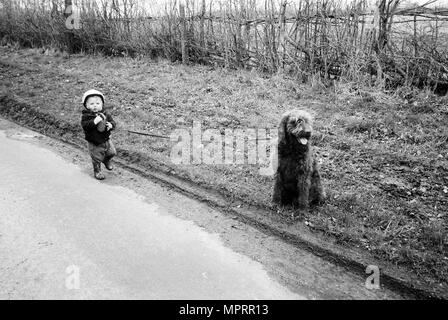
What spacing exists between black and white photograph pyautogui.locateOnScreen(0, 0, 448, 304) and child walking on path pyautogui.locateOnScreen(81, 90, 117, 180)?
25 millimetres

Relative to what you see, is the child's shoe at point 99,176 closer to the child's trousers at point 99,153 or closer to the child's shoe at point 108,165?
the child's trousers at point 99,153

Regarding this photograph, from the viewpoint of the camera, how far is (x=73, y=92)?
968 cm

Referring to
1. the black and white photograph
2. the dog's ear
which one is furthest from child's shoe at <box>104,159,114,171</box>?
the dog's ear

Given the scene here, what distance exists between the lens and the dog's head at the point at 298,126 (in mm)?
4047

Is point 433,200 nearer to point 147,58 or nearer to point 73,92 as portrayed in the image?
point 73,92

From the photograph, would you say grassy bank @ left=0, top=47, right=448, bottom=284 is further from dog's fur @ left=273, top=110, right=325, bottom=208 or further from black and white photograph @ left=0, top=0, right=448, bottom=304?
dog's fur @ left=273, top=110, right=325, bottom=208

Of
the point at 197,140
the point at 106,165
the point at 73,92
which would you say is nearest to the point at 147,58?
the point at 73,92

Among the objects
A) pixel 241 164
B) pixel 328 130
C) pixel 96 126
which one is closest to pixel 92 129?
pixel 96 126

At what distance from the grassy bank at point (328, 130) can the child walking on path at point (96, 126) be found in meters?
0.91

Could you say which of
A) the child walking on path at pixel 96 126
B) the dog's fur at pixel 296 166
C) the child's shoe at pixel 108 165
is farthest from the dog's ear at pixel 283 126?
the child's shoe at pixel 108 165

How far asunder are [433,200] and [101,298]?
14.6 ft

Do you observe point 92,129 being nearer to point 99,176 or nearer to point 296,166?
point 99,176

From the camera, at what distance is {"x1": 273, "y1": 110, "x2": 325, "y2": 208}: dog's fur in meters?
4.10
